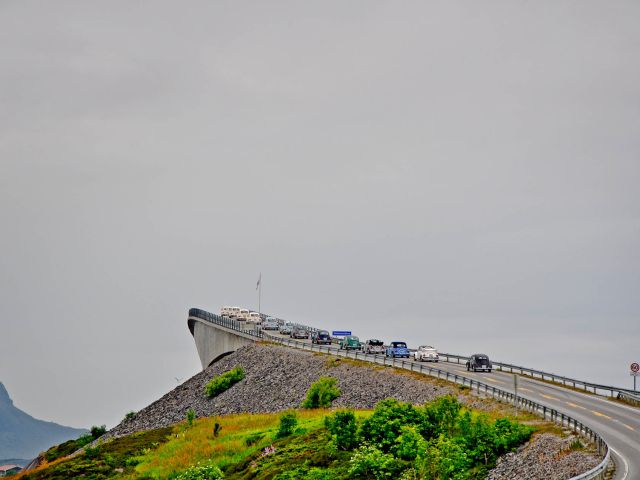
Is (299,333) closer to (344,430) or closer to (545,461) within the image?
(344,430)

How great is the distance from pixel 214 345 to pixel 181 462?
58521 millimetres

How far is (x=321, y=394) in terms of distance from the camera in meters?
77.6

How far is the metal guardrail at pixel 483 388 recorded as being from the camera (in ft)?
137

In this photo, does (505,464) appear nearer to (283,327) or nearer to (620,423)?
(620,423)

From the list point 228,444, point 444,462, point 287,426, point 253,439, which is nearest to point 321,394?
point 253,439

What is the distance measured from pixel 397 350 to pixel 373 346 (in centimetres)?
1034

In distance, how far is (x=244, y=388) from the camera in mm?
92188

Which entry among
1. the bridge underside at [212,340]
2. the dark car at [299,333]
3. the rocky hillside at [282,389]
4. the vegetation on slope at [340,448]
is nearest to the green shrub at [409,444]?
the vegetation on slope at [340,448]

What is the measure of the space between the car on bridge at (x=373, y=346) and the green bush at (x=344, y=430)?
140ft

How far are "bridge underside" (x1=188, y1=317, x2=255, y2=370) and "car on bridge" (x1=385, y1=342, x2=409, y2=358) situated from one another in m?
24.2

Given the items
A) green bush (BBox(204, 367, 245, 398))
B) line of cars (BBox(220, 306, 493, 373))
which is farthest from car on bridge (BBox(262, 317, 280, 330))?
green bush (BBox(204, 367, 245, 398))

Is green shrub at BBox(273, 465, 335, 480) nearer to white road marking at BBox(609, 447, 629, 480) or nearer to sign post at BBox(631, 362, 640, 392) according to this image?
white road marking at BBox(609, 447, 629, 480)

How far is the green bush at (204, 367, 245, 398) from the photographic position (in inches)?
3748

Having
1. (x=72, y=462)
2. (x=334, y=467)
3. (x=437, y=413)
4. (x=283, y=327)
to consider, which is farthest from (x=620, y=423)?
(x=283, y=327)
